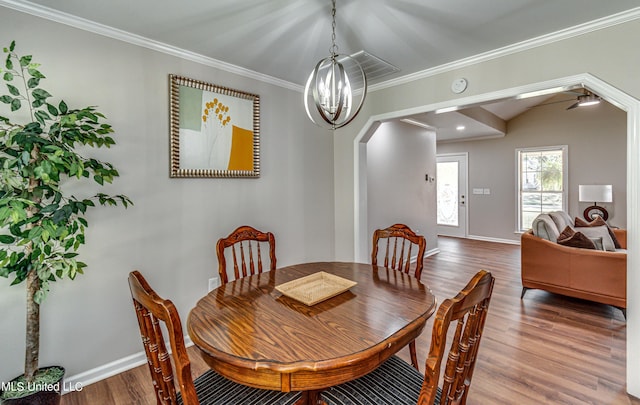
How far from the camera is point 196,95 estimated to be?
250 cm

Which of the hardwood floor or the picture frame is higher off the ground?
the picture frame

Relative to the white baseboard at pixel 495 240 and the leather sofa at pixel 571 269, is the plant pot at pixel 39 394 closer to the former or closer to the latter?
the leather sofa at pixel 571 269

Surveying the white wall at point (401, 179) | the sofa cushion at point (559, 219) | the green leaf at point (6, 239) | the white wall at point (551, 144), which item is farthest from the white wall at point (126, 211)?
the white wall at point (551, 144)

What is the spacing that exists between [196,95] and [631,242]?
3.24m

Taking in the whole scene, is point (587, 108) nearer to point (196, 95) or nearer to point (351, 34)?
point (351, 34)

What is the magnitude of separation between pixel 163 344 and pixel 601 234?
514cm

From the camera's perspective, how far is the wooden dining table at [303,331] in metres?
1.04

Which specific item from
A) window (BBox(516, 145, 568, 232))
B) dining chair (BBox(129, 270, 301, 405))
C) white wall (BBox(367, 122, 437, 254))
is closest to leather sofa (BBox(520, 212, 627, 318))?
white wall (BBox(367, 122, 437, 254))

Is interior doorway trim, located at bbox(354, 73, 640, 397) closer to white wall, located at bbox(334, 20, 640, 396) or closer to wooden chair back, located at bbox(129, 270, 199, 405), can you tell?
white wall, located at bbox(334, 20, 640, 396)

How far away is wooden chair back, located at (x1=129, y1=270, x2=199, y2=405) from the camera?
88 centimetres

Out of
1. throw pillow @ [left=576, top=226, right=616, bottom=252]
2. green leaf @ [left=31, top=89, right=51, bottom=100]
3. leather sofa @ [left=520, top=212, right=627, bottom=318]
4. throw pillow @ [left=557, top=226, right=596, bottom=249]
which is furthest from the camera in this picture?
throw pillow @ [left=576, top=226, right=616, bottom=252]

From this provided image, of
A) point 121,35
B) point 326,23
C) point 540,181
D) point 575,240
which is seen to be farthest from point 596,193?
point 121,35

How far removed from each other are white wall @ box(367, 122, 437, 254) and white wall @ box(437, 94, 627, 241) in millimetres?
1946

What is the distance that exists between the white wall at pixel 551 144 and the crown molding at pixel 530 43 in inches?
179
